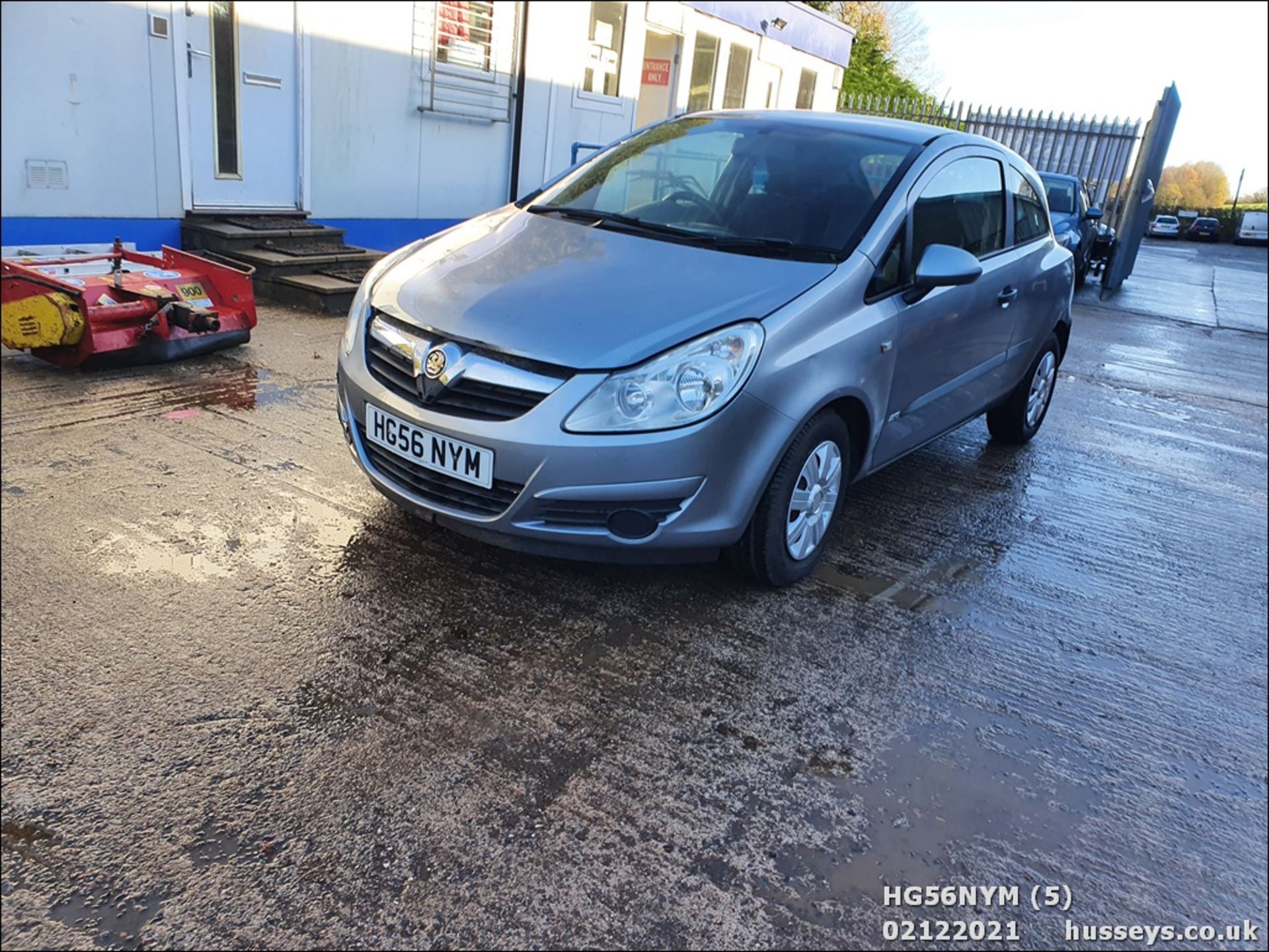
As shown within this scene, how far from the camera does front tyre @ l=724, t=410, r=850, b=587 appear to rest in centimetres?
303

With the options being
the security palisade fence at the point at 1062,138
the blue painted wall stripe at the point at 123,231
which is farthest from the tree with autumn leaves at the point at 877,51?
the blue painted wall stripe at the point at 123,231

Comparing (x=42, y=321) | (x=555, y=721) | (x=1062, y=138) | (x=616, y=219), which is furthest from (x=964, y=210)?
(x=1062, y=138)

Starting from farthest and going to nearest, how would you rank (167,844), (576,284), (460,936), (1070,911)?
(576,284) < (1070,911) < (167,844) < (460,936)

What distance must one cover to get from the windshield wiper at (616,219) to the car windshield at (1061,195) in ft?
35.6

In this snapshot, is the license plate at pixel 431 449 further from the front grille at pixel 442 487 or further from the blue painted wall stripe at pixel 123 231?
the blue painted wall stripe at pixel 123 231

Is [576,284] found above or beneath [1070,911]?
above

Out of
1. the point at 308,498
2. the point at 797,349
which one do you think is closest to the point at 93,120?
the point at 308,498

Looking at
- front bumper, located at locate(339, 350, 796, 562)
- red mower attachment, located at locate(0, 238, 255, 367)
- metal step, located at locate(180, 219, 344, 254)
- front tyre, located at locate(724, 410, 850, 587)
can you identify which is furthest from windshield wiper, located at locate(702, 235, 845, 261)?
metal step, located at locate(180, 219, 344, 254)

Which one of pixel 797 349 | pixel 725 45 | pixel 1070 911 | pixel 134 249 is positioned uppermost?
pixel 725 45

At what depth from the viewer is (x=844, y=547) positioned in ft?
12.5

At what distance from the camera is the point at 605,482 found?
8.81 ft

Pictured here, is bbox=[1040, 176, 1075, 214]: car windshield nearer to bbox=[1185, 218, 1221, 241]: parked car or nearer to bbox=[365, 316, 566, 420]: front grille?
bbox=[365, 316, 566, 420]: front grille

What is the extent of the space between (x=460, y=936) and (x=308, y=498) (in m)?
2.13

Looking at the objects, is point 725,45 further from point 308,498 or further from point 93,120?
point 308,498
